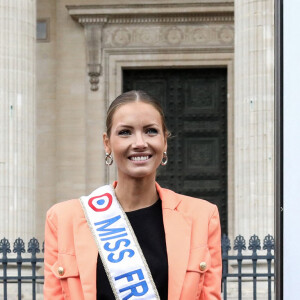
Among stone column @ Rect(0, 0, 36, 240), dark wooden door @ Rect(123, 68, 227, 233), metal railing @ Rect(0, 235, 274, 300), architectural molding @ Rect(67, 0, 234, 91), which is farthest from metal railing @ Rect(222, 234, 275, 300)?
architectural molding @ Rect(67, 0, 234, 91)

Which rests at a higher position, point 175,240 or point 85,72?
point 85,72

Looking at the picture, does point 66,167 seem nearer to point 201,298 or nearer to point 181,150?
point 181,150

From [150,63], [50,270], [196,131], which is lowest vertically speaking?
[50,270]

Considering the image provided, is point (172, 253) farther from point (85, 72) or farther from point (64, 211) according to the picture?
point (85, 72)

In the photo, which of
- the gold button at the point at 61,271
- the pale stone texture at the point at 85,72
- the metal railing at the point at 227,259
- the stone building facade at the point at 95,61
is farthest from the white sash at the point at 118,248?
the pale stone texture at the point at 85,72

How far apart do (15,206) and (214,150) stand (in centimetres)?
489

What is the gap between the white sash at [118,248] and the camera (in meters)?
2.51

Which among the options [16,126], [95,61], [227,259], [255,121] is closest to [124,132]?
[227,259]

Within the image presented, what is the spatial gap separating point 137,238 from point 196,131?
14754mm

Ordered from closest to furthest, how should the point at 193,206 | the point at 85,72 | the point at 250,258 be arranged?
1. the point at 193,206
2. the point at 250,258
3. the point at 85,72

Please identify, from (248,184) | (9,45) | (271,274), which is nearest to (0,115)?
(9,45)

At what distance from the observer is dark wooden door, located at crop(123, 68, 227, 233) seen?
17.2 metres

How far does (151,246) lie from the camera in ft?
8.48

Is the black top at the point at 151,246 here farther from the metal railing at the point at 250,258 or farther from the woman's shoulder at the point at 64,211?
the metal railing at the point at 250,258
